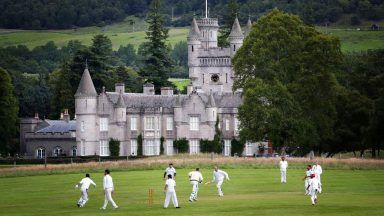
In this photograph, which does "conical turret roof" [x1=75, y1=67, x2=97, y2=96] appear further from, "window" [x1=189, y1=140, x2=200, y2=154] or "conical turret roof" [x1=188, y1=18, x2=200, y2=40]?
"conical turret roof" [x1=188, y1=18, x2=200, y2=40]

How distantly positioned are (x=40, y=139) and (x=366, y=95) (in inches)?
1275

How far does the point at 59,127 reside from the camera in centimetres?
12212

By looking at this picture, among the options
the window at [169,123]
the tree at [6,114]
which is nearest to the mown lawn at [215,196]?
the window at [169,123]

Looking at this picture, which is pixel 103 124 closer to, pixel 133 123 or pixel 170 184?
pixel 133 123

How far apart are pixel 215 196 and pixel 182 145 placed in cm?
5426

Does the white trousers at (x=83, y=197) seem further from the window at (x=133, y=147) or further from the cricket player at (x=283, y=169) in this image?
the window at (x=133, y=147)

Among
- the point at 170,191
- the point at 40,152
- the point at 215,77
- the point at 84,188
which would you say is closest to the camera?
the point at 170,191

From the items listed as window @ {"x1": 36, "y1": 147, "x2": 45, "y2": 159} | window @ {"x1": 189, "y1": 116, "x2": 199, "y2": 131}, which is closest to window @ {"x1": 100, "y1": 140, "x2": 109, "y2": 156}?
window @ {"x1": 189, "y1": 116, "x2": 199, "y2": 131}

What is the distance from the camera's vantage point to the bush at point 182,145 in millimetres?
113125

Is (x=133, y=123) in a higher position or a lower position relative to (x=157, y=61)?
lower

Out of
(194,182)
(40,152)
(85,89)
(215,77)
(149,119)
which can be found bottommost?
(194,182)

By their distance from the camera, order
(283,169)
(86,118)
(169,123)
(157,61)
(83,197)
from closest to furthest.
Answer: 1. (83,197)
2. (283,169)
3. (86,118)
4. (169,123)
5. (157,61)

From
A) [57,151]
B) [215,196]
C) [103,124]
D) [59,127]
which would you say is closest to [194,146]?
[103,124]

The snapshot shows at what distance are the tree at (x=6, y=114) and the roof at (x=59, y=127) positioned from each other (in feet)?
10.3
